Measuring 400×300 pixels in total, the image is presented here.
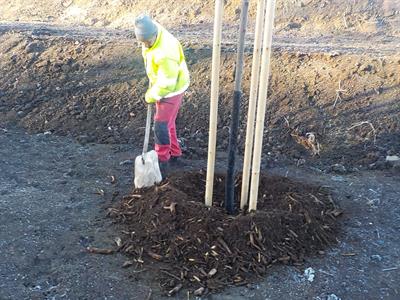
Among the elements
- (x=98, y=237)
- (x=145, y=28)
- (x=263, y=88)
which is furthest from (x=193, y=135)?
(x=263, y=88)

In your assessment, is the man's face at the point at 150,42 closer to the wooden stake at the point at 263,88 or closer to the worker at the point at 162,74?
the worker at the point at 162,74

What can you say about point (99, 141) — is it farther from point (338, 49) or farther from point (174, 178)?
point (338, 49)

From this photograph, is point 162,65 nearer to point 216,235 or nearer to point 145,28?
point 145,28

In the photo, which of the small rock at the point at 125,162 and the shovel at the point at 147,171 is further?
the small rock at the point at 125,162

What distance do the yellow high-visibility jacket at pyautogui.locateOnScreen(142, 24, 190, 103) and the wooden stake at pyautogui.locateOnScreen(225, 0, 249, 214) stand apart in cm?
123

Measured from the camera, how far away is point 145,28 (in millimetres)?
5203

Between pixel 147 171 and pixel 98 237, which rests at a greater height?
pixel 147 171

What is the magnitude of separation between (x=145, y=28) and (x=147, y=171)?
1389 mm

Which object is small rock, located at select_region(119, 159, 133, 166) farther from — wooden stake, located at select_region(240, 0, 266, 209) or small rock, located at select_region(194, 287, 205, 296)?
small rock, located at select_region(194, 287, 205, 296)

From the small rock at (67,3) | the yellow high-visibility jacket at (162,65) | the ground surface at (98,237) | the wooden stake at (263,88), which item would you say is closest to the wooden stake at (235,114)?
the wooden stake at (263,88)

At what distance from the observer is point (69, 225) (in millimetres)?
4961

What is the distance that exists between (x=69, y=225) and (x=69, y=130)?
8.82 ft

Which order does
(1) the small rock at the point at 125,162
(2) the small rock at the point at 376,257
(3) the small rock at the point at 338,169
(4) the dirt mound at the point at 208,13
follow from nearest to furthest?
(2) the small rock at the point at 376,257 → (3) the small rock at the point at 338,169 → (1) the small rock at the point at 125,162 → (4) the dirt mound at the point at 208,13

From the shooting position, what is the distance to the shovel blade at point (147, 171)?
5285 mm
